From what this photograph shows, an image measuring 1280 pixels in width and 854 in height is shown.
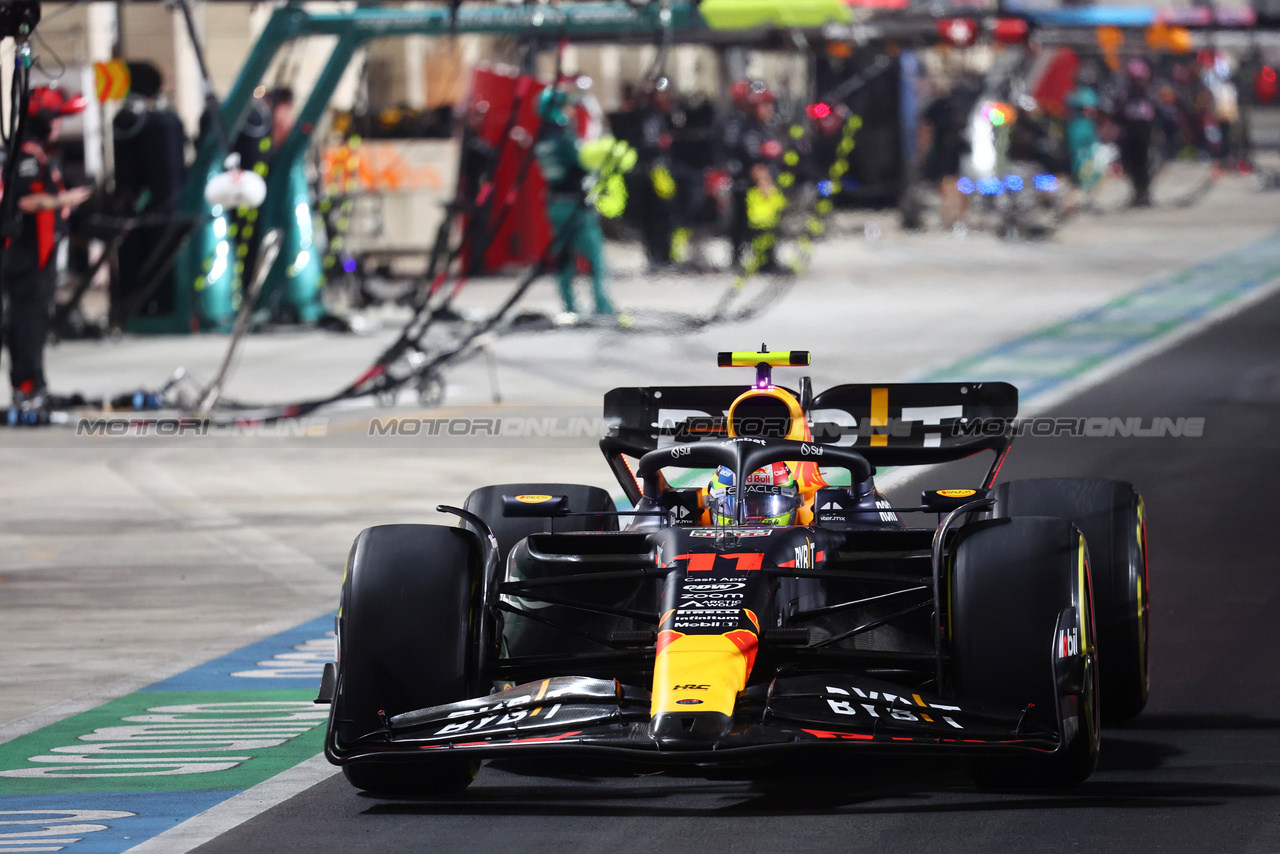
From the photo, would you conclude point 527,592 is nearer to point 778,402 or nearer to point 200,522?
point 778,402

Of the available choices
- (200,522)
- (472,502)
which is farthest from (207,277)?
(472,502)

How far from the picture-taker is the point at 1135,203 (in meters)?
39.0

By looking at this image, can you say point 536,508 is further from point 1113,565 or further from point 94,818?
point 1113,565

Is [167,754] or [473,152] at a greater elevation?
[473,152]

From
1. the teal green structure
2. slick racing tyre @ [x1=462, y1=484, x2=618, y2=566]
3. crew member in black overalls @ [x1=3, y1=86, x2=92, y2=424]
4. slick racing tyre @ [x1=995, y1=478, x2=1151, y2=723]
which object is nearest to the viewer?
slick racing tyre @ [x1=995, y1=478, x2=1151, y2=723]

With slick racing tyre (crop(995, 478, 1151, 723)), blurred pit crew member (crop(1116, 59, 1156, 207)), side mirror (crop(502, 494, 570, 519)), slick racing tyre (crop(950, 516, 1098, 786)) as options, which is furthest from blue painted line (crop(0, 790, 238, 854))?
blurred pit crew member (crop(1116, 59, 1156, 207))

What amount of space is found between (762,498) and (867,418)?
47.6 inches

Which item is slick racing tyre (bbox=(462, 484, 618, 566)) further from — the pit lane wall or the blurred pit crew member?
the blurred pit crew member

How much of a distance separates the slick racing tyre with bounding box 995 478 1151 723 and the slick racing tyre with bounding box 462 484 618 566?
140cm

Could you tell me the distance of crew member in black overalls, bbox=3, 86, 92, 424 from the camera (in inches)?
607

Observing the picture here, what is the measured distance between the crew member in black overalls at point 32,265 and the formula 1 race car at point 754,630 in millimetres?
9343

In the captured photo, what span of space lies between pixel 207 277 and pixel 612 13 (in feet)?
17.9

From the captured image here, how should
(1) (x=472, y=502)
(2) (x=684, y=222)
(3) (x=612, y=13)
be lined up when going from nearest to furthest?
1. (1) (x=472, y=502)
2. (3) (x=612, y=13)
3. (2) (x=684, y=222)

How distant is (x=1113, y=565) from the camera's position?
6.93 meters
